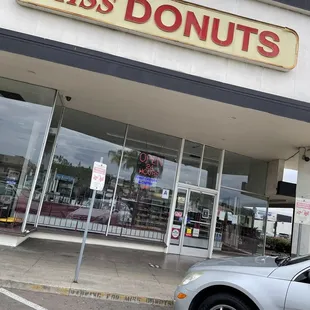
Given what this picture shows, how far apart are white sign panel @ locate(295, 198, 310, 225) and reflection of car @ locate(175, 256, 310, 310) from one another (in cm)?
421

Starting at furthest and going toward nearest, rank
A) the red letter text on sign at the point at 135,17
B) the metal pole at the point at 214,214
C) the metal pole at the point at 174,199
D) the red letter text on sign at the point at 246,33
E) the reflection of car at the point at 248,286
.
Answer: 1. the metal pole at the point at 214,214
2. the metal pole at the point at 174,199
3. the red letter text on sign at the point at 246,33
4. the red letter text on sign at the point at 135,17
5. the reflection of car at the point at 248,286

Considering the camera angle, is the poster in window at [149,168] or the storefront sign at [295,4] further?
the poster in window at [149,168]

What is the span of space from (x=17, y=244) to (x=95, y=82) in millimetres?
4802

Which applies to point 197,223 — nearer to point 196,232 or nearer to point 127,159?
point 196,232

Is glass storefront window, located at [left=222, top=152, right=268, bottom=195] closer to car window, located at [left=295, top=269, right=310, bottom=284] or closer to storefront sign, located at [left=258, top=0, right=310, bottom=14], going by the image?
storefront sign, located at [left=258, top=0, right=310, bottom=14]

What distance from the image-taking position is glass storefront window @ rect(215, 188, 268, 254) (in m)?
14.0

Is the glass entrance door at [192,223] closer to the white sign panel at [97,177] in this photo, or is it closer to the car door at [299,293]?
the white sign panel at [97,177]

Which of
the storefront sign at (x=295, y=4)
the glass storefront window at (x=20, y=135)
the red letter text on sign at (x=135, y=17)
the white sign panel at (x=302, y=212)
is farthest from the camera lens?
the glass storefront window at (x=20, y=135)

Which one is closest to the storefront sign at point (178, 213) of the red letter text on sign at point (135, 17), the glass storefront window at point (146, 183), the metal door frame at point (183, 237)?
the metal door frame at point (183, 237)

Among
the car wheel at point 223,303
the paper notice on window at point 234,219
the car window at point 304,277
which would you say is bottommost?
the car wheel at point 223,303

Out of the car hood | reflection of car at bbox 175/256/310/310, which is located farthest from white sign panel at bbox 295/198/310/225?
reflection of car at bbox 175/256/310/310

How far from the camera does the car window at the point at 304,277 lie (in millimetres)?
4156

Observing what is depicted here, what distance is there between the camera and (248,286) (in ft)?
14.1

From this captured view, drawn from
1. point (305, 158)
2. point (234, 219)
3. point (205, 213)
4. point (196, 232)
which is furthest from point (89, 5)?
point (234, 219)
